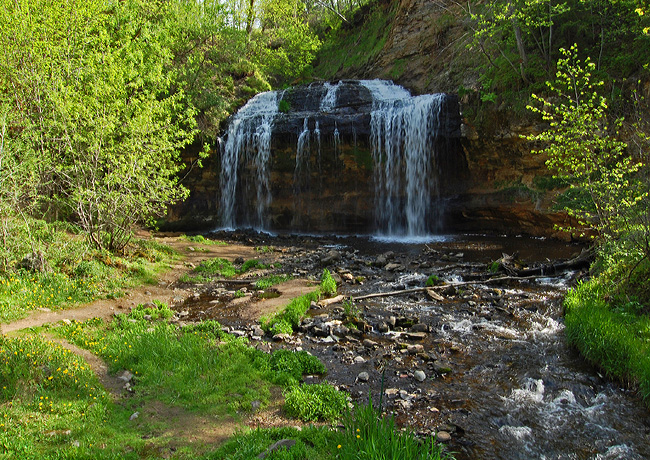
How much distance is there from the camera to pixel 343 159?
21.4 m

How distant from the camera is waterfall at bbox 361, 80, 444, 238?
19.8 m

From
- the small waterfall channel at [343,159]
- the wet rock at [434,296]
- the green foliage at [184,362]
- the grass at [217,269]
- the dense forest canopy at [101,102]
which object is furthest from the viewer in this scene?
the small waterfall channel at [343,159]

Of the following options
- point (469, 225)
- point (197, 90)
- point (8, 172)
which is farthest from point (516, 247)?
point (197, 90)

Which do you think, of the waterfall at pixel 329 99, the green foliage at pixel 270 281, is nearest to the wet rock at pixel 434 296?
the green foliage at pixel 270 281

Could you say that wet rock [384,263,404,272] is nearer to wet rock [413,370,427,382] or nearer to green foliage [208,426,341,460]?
wet rock [413,370,427,382]

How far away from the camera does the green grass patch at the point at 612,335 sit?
5.51 metres

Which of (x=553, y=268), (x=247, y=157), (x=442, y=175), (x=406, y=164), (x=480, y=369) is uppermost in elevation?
(x=247, y=157)

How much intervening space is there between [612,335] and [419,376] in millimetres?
3021

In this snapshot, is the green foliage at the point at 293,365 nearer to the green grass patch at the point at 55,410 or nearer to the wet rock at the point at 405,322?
the green grass patch at the point at 55,410

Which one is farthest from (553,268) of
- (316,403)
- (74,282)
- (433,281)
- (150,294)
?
(74,282)

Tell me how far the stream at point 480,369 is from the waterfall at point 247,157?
12.5 m

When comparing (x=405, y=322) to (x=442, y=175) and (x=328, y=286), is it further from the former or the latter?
(x=442, y=175)

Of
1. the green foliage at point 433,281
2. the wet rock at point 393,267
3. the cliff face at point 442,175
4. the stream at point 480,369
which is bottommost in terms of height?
the stream at point 480,369

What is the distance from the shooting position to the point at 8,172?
8.66 metres
